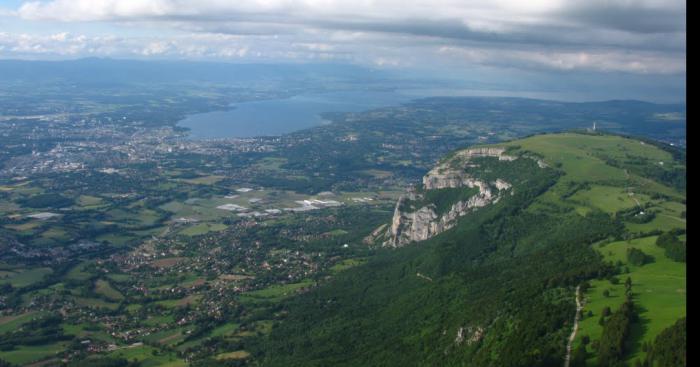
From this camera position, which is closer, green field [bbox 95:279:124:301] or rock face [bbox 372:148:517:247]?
green field [bbox 95:279:124:301]

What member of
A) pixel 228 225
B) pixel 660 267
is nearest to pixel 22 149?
pixel 228 225

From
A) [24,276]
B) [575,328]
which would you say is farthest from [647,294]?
[24,276]

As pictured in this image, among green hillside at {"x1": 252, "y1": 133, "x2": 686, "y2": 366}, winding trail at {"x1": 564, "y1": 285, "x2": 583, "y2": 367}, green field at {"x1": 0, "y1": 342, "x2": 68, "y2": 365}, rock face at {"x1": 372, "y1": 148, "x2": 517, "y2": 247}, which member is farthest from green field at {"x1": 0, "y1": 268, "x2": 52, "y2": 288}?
winding trail at {"x1": 564, "y1": 285, "x2": 583, "y2": 367}

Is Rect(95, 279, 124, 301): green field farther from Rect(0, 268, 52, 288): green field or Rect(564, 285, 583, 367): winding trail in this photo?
Rect(564, 285, 583, 367): winding trail

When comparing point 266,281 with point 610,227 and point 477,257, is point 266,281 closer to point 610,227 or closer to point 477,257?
point 477,257

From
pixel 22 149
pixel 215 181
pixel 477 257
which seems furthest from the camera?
pixel 22 149

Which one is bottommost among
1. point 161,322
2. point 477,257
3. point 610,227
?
point 161,322
